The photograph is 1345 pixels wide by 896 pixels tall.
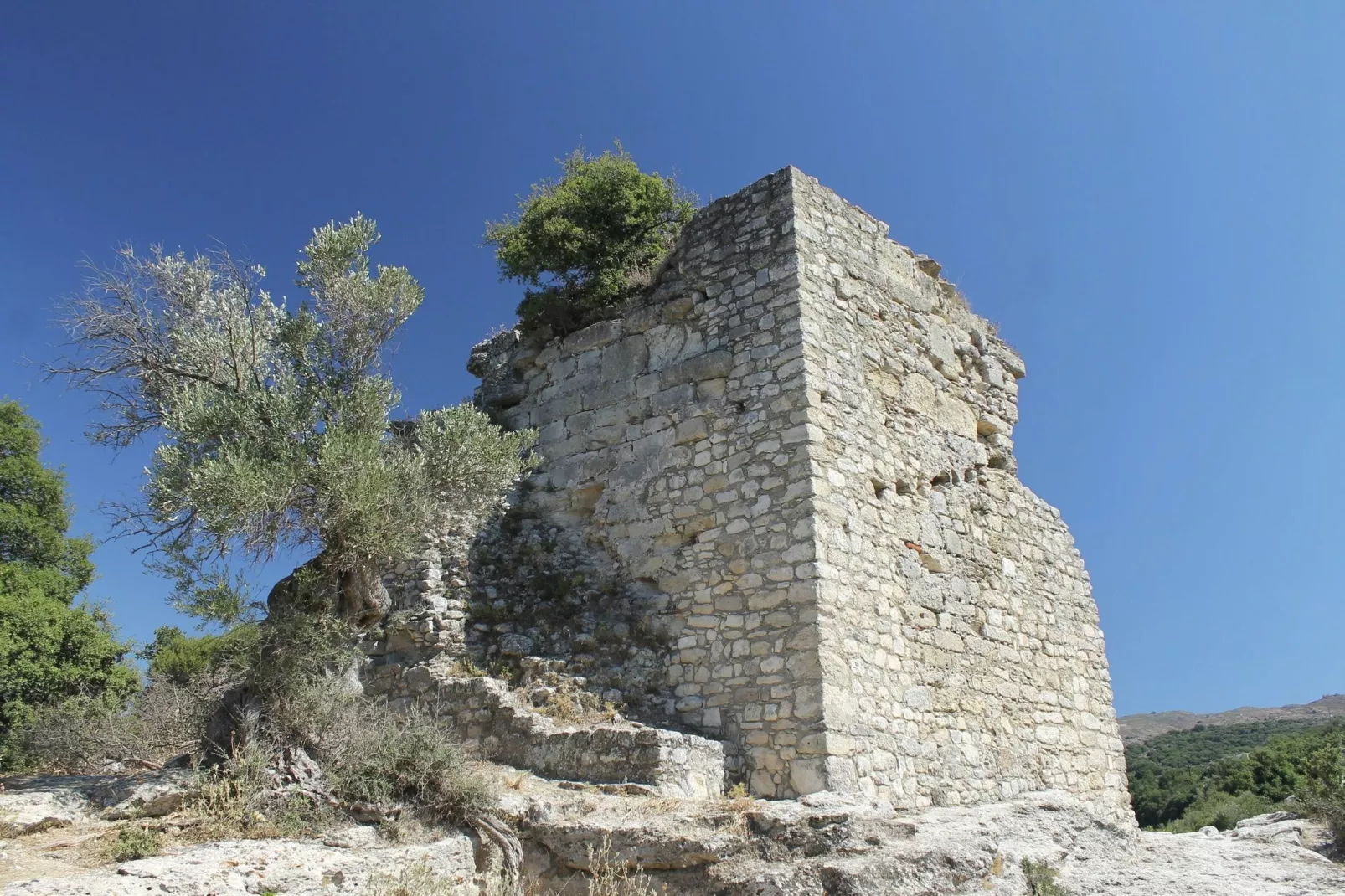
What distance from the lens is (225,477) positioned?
716 centimetres

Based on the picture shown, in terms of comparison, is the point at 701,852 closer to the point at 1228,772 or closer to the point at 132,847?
the point at 132,847

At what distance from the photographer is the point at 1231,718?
44.9 metres

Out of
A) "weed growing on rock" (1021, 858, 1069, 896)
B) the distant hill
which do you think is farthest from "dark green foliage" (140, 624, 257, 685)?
the distant hill

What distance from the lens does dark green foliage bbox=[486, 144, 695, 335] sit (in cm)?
1133

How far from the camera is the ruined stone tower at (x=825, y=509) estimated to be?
327 inches

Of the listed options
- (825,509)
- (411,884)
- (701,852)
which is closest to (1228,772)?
(825,509)

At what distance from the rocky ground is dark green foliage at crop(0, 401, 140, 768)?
740 centimetres

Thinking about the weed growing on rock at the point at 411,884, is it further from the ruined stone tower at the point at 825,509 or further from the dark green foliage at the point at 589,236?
the dark green foliage at the point at 589,236

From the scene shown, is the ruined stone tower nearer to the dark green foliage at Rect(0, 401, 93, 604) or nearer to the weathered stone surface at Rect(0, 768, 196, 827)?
the weathered stone surface at Rect(0, 768, 196, 827)

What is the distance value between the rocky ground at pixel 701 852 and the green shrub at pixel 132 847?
8cm

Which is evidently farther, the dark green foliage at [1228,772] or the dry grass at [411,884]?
the dark green foliage at [1228,772]

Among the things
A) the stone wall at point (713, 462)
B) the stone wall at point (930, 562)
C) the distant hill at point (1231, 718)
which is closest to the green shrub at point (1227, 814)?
the stone wall at point (930, 562)

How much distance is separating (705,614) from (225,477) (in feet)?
13.6

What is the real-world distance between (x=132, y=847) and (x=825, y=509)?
5.63 m
